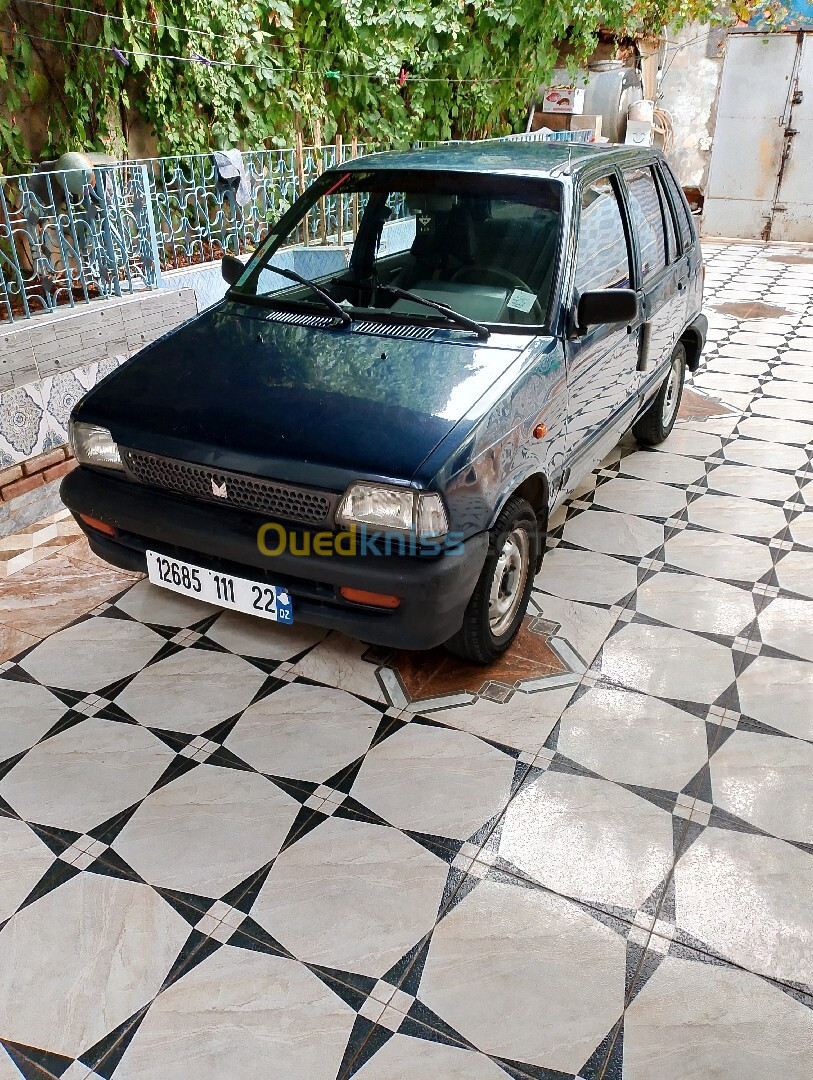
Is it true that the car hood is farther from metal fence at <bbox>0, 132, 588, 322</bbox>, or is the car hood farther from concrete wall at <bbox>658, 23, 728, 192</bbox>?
concrete wall at <bbox>658, 23, 728, 192</bbox>

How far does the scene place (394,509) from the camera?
7.98ft

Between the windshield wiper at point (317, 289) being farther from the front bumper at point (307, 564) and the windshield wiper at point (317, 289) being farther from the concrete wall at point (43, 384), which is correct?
the concrete wall at point (43, 384)

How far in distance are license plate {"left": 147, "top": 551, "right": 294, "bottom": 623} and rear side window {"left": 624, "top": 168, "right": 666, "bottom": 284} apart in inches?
91.3

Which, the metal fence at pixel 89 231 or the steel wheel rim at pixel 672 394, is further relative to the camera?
the steel wheel rim at pixel 672 394

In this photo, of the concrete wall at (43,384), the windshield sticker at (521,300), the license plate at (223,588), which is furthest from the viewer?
the concrete wall at (43,384)

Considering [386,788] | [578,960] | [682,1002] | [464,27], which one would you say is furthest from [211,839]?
[464,27]

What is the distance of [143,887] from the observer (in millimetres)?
2199

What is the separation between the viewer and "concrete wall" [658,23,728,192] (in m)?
11.7

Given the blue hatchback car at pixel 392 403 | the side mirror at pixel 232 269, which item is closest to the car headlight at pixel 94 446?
the blue hatchback car at pixel 392 403

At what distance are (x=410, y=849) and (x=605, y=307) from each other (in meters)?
1.92

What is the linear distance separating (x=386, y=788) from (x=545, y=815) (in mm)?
474

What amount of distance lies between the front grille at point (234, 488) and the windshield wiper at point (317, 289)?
0.84 m

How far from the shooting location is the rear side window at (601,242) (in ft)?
10.5

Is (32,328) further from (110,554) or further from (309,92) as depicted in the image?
(309,92)
